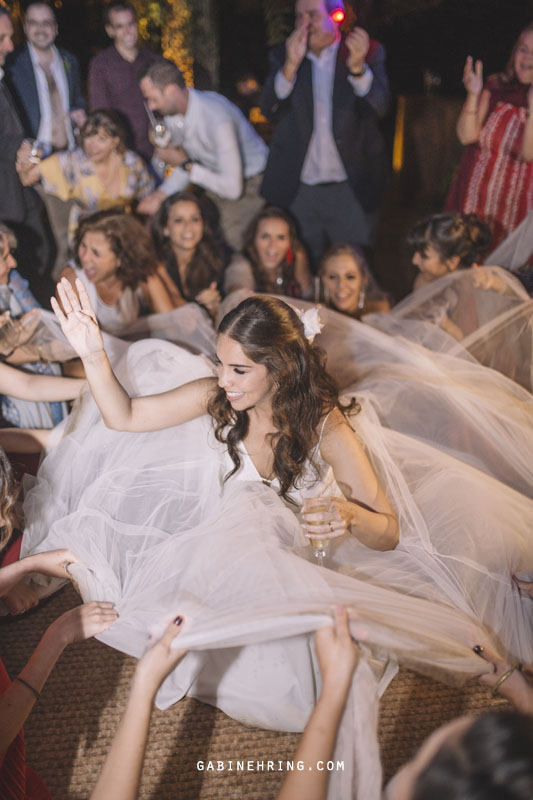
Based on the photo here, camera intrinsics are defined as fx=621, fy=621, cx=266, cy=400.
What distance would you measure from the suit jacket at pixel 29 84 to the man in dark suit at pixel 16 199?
0.04 m

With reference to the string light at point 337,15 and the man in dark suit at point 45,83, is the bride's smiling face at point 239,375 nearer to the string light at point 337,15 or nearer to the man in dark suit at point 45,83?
the man in dark suit at point 45,83

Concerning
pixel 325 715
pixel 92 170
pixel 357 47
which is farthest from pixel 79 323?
pixel 357 47

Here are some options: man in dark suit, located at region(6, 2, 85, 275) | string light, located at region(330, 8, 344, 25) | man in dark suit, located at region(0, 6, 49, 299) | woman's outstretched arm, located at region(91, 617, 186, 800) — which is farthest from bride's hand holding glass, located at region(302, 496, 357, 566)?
string light, located at region(330, 8, 344, 25)

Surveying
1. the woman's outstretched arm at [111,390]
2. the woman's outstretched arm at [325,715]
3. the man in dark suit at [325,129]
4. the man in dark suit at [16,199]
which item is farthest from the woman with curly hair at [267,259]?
the woman's outstretched arm at [325,715]

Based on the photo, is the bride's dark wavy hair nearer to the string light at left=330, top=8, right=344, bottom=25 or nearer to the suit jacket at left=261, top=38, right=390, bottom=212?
the suit jacket at left=261, top=38, right=390, bottom=212

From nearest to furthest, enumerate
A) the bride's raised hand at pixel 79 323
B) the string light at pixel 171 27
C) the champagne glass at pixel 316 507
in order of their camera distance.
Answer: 1. the champagne glass at pixel 316 507
2. the bride's raised hand at pixel 79 323
3. the string light at pixel 171 27

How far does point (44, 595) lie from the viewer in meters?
2.09

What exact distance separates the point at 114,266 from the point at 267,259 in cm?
88

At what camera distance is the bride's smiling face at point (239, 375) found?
1750mm

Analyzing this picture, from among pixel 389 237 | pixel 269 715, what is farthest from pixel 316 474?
pixel 389 237

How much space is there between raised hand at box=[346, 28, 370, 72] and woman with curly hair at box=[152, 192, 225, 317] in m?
1.24

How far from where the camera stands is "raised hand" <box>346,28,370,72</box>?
365cm

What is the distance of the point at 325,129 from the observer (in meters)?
3.88

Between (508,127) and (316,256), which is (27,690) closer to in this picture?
(316,256)
